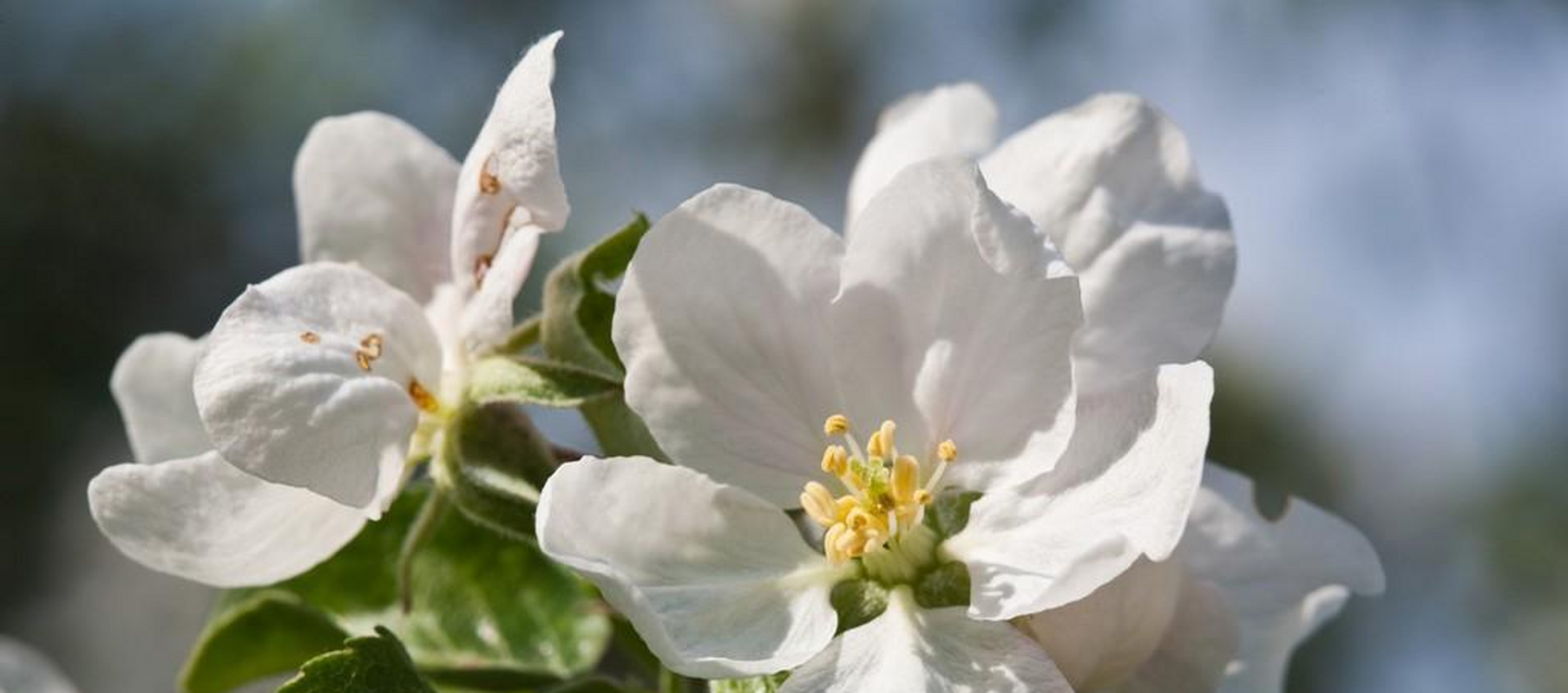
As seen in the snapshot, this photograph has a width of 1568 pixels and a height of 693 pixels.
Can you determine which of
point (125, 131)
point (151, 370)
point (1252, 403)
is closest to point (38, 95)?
point (125, 131)

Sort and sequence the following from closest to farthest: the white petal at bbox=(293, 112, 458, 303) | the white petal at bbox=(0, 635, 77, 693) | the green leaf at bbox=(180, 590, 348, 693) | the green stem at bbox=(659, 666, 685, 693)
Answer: the green stem at bbox=(659, 666, 685, 693) → the white petal at bbox=(293, 112, 458, 303) → the green leaf at bbox=(180, 590, 348, 693) → the white petal at bbox=(0, 635, 77, 693)

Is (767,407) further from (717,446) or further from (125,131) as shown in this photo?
(125,131)

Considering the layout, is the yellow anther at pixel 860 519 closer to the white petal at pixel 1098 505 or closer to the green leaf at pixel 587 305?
the white petal at pixel 1098 505

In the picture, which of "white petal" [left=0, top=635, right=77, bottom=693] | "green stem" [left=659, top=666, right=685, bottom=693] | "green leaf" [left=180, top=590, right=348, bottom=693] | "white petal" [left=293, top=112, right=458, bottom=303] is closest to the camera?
"green stem" [left=659, top=666, right=685, bottom=693]

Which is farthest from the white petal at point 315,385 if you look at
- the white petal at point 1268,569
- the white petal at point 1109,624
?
the white petal at point 1268,569

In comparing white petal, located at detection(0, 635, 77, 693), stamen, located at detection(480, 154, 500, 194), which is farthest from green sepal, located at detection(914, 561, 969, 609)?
white petal, located at detection(0, 635, 77, 693)

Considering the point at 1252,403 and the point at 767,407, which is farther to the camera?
the point at 1252,403

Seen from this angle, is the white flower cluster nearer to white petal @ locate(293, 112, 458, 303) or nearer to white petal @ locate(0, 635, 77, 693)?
white petal @ locate(293, 112, 458, 303)
